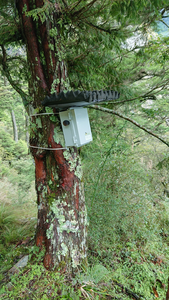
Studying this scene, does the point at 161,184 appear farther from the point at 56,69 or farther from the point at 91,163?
the point at 56,69

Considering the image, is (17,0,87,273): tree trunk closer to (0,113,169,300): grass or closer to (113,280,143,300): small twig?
(0,113,169,300): grass

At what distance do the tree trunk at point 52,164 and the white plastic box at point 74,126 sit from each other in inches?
5.9

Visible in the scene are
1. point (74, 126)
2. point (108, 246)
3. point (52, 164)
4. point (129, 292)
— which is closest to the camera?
point (74, 126)

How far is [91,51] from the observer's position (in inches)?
92.7

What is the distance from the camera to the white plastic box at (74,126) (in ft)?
5.68

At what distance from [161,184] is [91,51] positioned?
3.36 metres

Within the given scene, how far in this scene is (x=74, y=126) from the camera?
5.75 feet

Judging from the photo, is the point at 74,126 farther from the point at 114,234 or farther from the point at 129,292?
the point at 129,292

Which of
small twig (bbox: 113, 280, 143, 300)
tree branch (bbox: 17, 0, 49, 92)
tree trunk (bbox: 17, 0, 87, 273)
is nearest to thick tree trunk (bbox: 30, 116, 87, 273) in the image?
tree trunk (bbox: 17, 0, 87, 273)

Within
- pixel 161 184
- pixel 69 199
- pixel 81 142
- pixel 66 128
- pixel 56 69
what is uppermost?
pixel 56 69

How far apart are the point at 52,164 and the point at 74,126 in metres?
0.57

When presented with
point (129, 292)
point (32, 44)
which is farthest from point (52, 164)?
point (129, 292)

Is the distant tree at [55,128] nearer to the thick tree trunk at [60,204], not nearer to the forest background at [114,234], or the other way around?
the thick tree trunk at [60,204]

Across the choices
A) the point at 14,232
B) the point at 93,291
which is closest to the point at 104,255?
the point at 93,291
